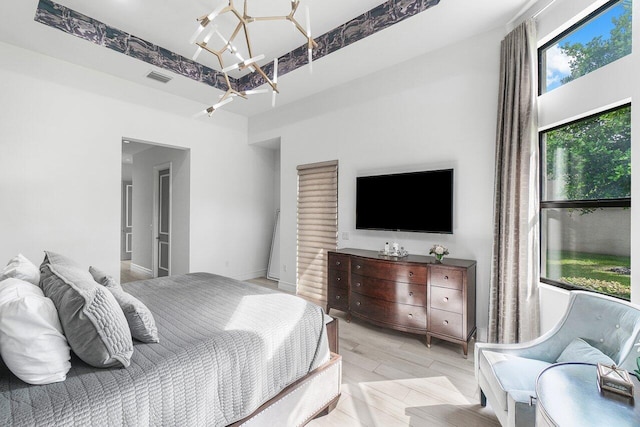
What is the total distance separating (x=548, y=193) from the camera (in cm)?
255

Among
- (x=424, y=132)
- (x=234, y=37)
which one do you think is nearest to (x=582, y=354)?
(x=424, y=132)

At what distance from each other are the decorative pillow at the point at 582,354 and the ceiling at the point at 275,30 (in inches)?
105

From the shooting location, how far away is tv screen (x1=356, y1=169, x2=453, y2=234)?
306cm

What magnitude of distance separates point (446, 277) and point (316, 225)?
2127 millimetres

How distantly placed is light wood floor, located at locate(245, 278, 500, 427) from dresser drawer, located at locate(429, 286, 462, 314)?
435 mm

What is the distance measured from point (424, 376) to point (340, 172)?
2.61 m

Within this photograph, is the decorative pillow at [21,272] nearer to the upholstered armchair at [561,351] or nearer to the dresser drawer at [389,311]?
the upholstered armchair at [561,351]

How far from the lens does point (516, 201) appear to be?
99.7 inches

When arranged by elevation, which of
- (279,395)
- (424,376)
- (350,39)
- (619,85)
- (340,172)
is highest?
(350,39)

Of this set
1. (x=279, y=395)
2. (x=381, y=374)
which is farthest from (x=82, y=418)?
(x=381, y=374)

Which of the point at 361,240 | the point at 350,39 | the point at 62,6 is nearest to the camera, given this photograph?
the point at 62,6

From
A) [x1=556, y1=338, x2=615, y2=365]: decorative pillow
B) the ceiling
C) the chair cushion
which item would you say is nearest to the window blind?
the ceiling

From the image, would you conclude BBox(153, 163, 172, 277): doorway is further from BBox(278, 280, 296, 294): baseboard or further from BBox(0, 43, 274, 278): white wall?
BBox(278, 280, 296, 294): baseboard

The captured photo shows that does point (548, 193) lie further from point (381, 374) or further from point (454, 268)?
point (381, 374)
